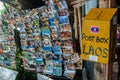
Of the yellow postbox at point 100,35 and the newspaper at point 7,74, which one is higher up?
the yellow postbox at point 100,35

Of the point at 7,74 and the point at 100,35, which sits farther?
the point at 7,74

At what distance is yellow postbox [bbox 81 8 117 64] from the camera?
7.23ft

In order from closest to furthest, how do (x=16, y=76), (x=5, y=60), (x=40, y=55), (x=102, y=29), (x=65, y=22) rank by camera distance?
(x=102, y=29) → (x=65, y=22) → (x=40, y=55) → (x=16, y=76) → (x=5, y=60)

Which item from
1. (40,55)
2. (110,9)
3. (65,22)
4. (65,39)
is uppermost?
(110,9)

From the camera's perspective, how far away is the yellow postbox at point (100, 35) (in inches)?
86.8

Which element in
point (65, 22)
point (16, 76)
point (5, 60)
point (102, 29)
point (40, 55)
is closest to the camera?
point (102, 29)

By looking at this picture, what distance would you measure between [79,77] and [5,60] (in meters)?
1.67

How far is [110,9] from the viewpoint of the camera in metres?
2.27

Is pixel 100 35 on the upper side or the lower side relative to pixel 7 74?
upper

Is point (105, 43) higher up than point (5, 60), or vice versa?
point (105, 43)

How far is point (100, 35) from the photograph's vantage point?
2227 mm

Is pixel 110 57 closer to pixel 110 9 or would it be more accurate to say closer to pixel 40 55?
pixel 110 9

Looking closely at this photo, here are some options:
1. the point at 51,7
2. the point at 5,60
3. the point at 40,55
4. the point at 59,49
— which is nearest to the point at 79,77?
the point at 59,49

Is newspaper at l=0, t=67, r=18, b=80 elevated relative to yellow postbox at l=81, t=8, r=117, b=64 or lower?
lower
